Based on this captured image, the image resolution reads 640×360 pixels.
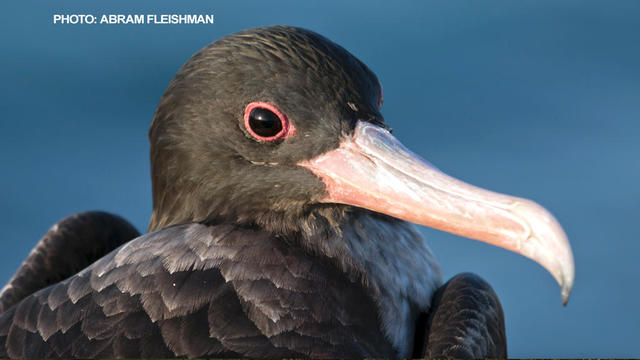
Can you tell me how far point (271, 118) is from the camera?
5.79 ft

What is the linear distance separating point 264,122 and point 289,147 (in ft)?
0.26

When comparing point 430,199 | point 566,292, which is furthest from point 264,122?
point 566,292

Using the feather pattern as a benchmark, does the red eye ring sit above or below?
above

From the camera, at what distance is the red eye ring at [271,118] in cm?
176

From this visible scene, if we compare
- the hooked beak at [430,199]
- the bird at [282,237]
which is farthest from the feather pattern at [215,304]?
the hooked beak at [430,199]

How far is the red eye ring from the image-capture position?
5.78 ft

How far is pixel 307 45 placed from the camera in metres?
1.81

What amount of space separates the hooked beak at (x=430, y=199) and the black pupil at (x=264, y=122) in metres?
0.10

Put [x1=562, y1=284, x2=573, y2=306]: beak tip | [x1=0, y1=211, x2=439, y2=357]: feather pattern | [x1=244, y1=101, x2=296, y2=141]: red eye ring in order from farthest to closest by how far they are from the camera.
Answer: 1. [x1=244, y1=101, x2=296, y2=141]: red eye ring
2. [x1=0, y1=211, x2=439, y2=357]: feather pattern
3. [x1=562, y1=284, x2=573, y2=306]: beak tip

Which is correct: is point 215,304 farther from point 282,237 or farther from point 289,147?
point 289,147

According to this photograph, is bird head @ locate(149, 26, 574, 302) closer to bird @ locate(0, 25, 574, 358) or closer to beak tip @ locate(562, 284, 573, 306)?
bird @ locate(0, 25, 574, 358)

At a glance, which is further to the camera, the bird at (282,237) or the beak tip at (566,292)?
the bird at (282,237)

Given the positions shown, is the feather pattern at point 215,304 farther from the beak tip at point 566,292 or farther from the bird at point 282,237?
the beak tip at point 566,292

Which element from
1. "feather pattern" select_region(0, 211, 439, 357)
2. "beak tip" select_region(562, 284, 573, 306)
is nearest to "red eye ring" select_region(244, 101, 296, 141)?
"feather pattern" select_region(0, 211, 439, 357)
